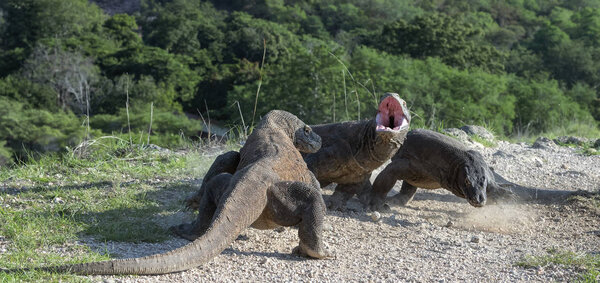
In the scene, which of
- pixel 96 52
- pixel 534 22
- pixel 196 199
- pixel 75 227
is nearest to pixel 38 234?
pixel 75 227

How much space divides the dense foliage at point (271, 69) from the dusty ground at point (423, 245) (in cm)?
1617

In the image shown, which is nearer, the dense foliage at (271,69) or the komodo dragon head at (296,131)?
the komodo dragon head at (296,131)

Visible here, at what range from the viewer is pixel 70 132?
3844 centimetres

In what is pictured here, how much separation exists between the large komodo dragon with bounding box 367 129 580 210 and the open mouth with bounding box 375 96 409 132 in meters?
0.98

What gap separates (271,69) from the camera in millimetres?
43281

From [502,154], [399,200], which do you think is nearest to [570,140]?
[502,154]

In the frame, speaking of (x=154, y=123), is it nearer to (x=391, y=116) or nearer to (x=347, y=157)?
(x=347, y=157)

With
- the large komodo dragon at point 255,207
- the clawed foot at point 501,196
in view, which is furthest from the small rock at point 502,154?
the large komodo dragon at point 255,207

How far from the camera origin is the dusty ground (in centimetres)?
417

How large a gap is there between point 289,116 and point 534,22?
247 ft

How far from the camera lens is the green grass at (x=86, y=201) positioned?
4344 mm

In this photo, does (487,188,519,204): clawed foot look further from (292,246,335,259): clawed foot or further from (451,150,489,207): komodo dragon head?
(292,246,335,259): clawed foot

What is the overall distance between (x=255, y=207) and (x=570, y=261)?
2129 mm

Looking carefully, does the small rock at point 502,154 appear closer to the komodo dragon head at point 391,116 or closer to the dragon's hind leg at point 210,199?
the komodo dragon head at point 391,116
